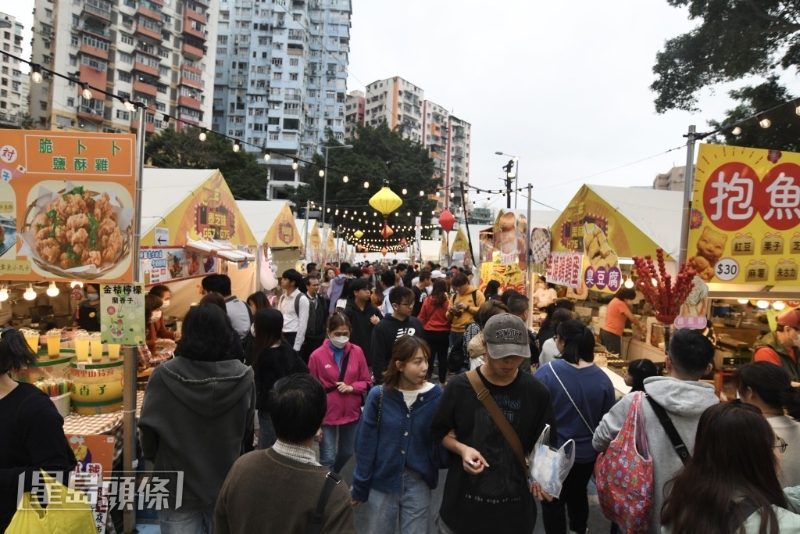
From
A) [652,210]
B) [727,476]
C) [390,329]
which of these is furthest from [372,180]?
[727,476]

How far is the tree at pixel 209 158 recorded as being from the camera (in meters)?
32.7

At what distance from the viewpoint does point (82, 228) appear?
3.79m

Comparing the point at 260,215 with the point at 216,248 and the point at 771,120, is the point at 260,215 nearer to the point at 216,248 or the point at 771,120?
the point at 216,248

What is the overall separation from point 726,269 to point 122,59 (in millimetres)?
50768

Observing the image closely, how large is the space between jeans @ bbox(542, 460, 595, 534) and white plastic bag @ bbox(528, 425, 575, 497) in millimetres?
1296

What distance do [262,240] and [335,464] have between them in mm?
8434

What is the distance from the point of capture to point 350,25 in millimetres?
67750

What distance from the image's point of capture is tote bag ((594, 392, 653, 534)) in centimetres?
243

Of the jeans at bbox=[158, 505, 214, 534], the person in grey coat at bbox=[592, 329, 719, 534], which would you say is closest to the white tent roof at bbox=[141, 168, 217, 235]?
the jeans at bbox=[158, 505, 214, 534]

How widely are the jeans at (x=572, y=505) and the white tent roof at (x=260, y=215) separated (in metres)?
9.55

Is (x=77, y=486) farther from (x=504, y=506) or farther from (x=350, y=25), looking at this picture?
(x=350, y=25)

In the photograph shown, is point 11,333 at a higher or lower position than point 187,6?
lower

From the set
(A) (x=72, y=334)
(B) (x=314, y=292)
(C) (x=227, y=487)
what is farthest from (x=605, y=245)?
(A) (x=72, y=334)

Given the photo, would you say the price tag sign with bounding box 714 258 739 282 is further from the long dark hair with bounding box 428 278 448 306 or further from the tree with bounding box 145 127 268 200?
the tree with bounding box 145 127 268 200
